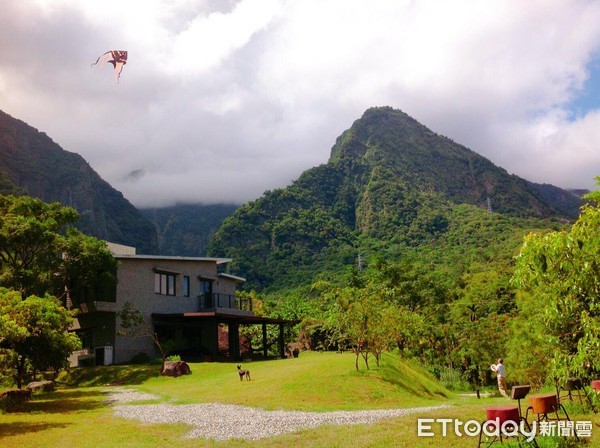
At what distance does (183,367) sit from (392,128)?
133258mm

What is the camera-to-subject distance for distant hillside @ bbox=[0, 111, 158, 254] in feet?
367

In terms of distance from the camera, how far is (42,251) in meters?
31.8

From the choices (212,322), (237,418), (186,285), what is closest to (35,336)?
(237,418)

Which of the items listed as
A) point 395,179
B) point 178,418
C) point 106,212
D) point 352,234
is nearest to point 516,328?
point 178,418

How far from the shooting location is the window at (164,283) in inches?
1458

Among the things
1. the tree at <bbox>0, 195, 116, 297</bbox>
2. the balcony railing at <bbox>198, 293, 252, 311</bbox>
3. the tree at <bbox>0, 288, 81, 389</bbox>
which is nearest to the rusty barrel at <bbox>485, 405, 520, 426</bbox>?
the tree at <bbox>0, 288, 81, 389</bbox>

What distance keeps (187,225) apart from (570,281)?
172548 millimetres

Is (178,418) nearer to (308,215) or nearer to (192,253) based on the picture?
(308,215)

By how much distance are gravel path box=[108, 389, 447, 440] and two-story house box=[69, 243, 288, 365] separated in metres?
15.9

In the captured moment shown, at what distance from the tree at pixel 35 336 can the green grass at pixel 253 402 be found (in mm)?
1736

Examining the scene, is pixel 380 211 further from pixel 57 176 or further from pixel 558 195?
pixel 558 195

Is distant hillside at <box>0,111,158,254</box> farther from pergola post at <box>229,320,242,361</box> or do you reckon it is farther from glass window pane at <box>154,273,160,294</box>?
pergola post at <box>229,320,242,361</box>

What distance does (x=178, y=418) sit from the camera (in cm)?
1566

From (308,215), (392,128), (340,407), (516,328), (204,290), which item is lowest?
(340,407)
